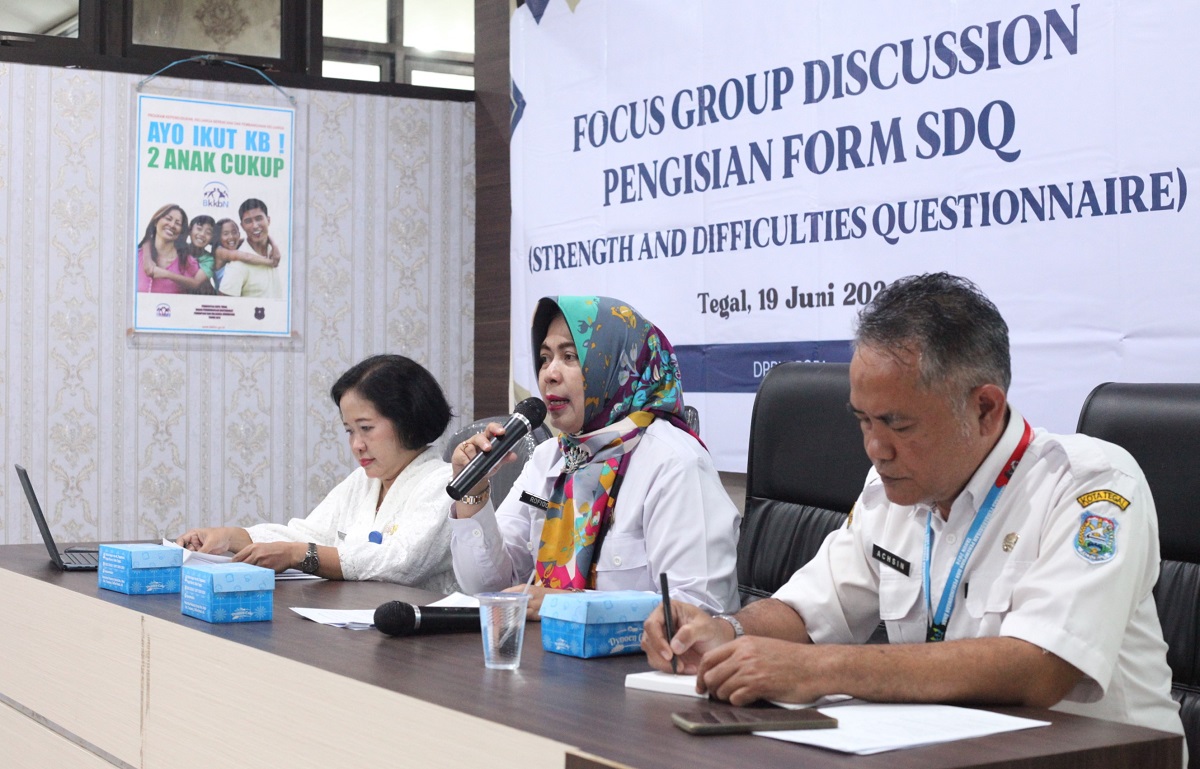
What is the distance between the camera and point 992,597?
1.72 meters

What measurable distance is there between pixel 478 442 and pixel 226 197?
9.28 feet

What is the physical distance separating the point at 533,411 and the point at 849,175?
Result: 4.41ft

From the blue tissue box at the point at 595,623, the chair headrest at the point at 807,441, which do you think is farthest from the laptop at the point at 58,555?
the chair headrest at the point at 807,441

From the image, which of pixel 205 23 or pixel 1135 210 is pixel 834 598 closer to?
pixel 1135 210

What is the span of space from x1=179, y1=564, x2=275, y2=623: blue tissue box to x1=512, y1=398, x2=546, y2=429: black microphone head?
511mm

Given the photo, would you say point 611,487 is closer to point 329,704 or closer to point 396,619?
point 396,619

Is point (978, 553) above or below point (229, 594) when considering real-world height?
above

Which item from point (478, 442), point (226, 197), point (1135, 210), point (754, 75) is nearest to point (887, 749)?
point (478, 442)

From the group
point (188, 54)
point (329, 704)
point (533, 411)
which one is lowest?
point (329, 704)

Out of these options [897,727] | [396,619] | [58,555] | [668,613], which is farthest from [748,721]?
[58,555]

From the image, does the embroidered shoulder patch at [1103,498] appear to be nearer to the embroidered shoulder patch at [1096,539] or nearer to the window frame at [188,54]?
the embroidered shoulder patch at [1096,539]

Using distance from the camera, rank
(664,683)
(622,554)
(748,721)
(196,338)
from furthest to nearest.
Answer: (196,338)
(622,554)
(664,683)
(748,721)

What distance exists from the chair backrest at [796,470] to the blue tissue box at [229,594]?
1055mm

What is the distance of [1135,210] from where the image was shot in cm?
261
